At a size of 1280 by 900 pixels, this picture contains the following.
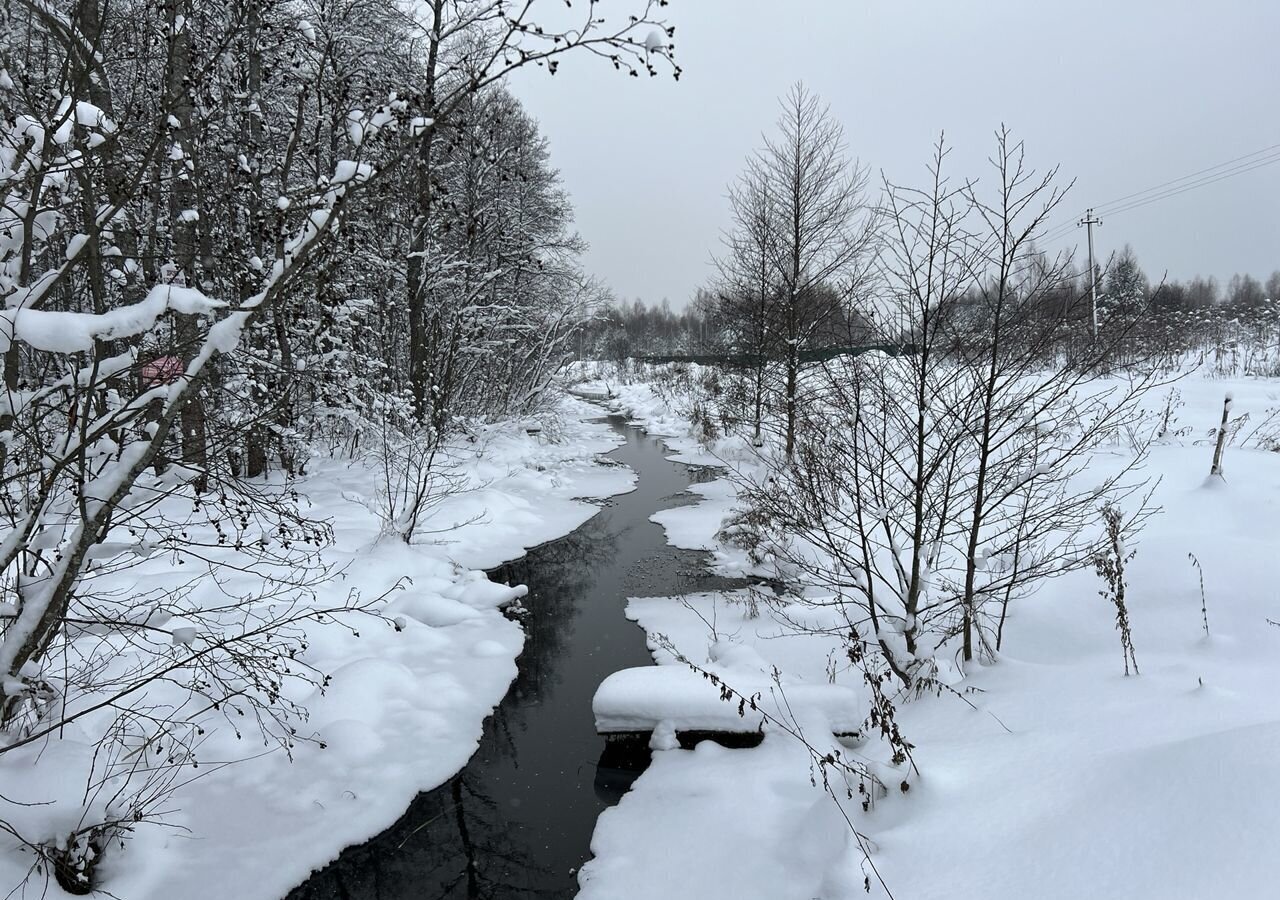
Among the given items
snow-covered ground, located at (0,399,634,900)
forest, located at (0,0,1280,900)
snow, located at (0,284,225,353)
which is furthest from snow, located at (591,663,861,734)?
snow, located at (0,284,225,353)

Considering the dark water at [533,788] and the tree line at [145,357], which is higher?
the tree line at [145,357]

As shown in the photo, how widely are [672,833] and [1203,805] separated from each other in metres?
2.49

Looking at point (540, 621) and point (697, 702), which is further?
point (540, 621)

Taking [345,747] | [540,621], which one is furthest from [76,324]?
[540,621]

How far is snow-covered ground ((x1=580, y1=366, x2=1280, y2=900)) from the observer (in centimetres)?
215

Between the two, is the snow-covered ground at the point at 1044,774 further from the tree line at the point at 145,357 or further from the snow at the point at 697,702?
the tree line at the point at 145,357

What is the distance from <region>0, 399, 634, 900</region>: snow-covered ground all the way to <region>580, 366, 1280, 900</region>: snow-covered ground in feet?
5.21

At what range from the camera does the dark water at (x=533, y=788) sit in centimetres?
355

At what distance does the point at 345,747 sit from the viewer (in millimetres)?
4363

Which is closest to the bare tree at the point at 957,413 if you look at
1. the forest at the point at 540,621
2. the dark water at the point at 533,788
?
the forest at the point at 540,621

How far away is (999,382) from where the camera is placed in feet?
15.6

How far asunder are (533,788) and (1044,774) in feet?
10.1

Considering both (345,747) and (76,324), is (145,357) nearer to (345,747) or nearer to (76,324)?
(76,324)

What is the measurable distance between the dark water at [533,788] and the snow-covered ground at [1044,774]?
0.34 meters
